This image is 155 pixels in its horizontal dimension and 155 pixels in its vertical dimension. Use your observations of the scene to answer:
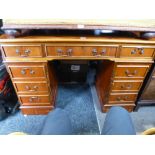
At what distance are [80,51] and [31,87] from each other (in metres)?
0.56

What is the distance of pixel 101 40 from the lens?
0.93 metres

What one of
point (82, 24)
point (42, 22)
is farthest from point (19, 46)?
point (82, 24)

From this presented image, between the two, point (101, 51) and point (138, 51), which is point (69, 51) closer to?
point (101, 51)

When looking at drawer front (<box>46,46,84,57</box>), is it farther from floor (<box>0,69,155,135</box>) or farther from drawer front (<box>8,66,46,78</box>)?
floor (<box>0,69,155,135</box>)

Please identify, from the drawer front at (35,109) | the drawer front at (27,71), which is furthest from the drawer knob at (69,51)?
the drawer front at (35,109)

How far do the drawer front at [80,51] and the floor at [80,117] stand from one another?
0.73m

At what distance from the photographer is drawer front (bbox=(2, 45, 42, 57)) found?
0.96 meters

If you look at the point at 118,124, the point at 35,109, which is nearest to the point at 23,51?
the point at 35,109

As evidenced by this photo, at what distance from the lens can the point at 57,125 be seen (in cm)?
75

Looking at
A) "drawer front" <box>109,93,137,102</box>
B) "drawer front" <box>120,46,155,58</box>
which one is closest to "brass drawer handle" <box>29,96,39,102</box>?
"drawer front" <box>109,93,137,102</box>

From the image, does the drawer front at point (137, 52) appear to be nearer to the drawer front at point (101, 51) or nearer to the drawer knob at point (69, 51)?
the drawer front at point (101, 51)

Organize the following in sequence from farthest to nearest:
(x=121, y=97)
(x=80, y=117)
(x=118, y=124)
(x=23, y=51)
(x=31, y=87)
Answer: (x=80, y=117) < (x=121, y=97) < (x=31, y=87) < (x=23, y=51) < (x=118, y=124)

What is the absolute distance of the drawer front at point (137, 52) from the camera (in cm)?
100

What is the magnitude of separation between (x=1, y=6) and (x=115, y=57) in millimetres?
845
